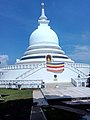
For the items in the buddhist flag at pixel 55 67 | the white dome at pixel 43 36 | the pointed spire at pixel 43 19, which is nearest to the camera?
the buddhist flag at pixel 55 67

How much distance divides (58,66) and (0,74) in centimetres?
1231

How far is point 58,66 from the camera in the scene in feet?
141

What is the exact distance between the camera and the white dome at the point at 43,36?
177 feet

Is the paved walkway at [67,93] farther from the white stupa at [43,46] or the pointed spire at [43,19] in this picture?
the pointed spire at [43,19]

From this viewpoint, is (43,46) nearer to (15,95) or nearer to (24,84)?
(24,84)

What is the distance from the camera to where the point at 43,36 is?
54.4m

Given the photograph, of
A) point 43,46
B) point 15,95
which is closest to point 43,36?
point 43,46

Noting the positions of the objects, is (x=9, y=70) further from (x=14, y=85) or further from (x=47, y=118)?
(x=47, y=118)

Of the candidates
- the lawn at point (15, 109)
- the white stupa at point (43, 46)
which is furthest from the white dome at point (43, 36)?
the lawn at point (15, 109)

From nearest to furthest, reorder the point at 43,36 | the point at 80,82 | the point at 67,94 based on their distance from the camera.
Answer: the point at 67,94, the point at 80,82, the point at 43,36

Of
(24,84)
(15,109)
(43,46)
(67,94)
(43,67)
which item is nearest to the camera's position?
(15,109)

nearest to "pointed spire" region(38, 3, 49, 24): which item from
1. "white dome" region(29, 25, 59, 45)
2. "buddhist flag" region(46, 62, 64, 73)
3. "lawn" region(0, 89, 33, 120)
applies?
"white dome" region(29, 25, 59, 45)

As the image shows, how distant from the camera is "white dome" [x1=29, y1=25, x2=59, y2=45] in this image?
5406 cm

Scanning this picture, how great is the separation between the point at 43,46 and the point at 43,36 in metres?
3.15
